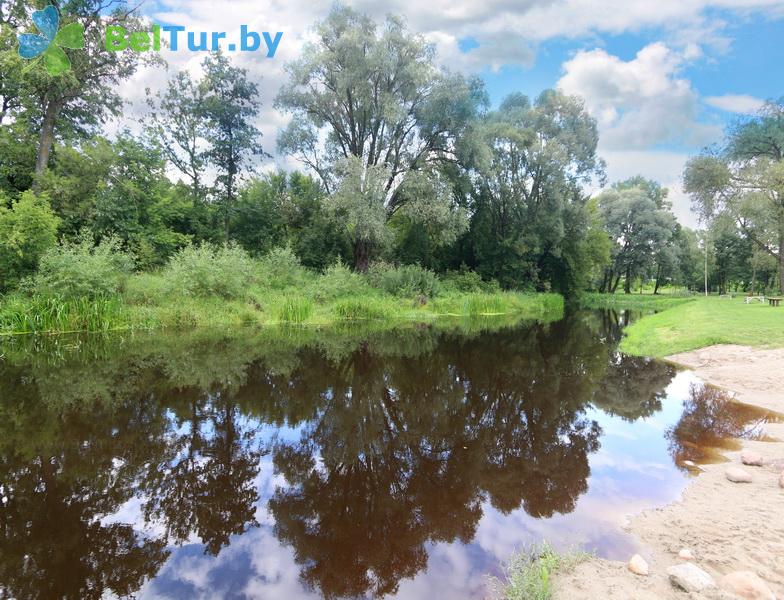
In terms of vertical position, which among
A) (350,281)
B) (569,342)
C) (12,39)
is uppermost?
(12,39)

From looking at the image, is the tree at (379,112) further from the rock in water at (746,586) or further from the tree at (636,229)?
the tree at (636,229)

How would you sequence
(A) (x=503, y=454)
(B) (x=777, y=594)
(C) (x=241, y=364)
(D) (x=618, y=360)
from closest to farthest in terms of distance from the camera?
1. (B) (x=777, y=594)
2. (A) (x=503, y=454)
3. (C) (x=241, y=364)
4. (D) (x=618, y=360)

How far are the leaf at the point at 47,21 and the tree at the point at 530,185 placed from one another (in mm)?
24886

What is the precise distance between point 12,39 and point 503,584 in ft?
88.9

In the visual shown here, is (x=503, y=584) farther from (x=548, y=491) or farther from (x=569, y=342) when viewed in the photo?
(x=569, y=342)

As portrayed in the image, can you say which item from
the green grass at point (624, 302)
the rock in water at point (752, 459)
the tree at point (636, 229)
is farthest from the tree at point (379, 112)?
the tree at point (636, 229)

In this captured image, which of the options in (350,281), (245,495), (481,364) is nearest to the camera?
(245,495)

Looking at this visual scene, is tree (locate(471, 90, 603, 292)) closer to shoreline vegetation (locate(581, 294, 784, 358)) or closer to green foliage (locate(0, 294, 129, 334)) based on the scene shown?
shoreline vegetation (locate(581, 294, 784, 358))

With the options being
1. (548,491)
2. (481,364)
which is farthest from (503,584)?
(481,364)

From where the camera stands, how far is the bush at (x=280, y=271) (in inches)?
919

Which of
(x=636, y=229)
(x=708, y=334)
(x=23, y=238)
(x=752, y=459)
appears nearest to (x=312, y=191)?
(x=23, y=238)

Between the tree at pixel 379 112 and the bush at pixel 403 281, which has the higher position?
the tree at pixel 379 112

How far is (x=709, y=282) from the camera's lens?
212 feet

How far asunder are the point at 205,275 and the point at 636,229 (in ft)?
173
